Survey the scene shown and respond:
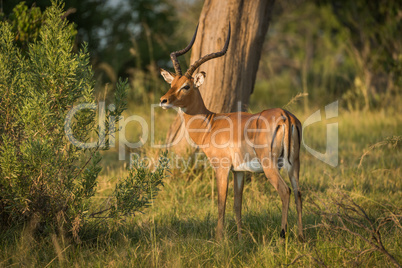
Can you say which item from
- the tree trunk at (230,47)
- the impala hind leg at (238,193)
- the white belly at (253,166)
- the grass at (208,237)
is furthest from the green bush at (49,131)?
the tree trunk at (230,47)

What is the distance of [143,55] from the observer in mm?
13438

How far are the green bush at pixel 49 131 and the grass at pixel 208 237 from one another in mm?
279

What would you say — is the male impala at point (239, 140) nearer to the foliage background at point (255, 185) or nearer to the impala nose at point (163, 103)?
the impala nose at point (163, 103)

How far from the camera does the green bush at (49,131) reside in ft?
13.7

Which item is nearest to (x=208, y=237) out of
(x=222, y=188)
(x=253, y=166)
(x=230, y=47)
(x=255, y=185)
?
(x=222, y=188)

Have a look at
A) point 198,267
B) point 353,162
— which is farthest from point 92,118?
point 353,162

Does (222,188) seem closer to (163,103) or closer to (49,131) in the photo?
(163,103)

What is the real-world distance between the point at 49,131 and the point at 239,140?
183cm

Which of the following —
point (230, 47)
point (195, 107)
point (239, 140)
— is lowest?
point (239, 140)

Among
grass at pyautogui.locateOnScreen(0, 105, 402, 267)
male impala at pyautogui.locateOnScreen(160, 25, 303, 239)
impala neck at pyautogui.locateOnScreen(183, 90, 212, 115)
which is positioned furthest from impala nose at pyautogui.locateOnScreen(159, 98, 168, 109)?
grass at pyautogui.locateOnScreen(0, 105, 402, 267)

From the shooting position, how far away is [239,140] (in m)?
4.83

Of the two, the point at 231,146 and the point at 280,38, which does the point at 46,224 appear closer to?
the point at 231,146

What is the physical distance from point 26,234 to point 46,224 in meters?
0.20

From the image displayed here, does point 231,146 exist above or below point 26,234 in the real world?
above
